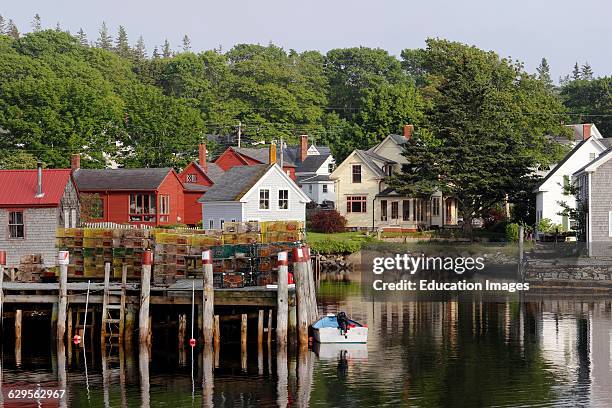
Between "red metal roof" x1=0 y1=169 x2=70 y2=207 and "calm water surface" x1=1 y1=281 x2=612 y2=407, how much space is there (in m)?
11.0

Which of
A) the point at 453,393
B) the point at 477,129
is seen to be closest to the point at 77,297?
the point at 453,393

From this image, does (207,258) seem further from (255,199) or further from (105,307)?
(255,199)

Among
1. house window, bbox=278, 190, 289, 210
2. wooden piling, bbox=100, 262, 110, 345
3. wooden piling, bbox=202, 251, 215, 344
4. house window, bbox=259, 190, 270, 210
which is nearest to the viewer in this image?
wooden piling, bbox=202, 251, 215, 344

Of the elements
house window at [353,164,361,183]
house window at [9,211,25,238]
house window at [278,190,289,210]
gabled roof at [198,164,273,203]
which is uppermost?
house window at [353,164,361,183]

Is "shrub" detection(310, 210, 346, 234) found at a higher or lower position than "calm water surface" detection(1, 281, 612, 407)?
higher

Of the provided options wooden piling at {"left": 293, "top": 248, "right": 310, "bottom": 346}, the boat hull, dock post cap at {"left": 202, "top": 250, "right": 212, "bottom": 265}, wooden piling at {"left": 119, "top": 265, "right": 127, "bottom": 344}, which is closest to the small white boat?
the boat hull

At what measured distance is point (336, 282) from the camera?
227 feet

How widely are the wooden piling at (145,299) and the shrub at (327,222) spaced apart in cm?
5145

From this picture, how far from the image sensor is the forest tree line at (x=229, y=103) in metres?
101

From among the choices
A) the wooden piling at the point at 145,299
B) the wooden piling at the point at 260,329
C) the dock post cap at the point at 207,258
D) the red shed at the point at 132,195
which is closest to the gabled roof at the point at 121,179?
the red shed at the point at 132,195

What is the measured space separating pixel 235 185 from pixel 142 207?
29.8 ft

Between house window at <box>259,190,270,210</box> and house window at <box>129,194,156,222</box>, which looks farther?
house window at <box>129,194,156,222</box>

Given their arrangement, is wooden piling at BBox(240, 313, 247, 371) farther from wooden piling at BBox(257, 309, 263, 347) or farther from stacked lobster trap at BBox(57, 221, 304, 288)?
stacked lobster trap at BBox(57, 221, 304, 288)

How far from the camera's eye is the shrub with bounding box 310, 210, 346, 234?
91.4 meters
